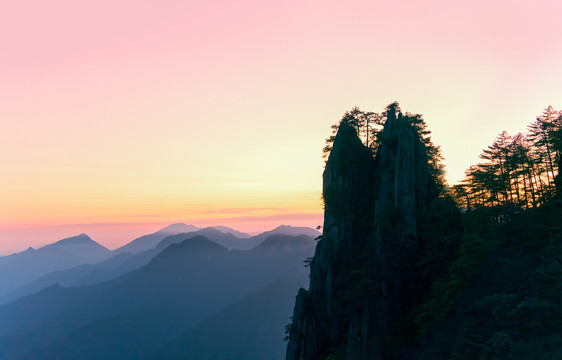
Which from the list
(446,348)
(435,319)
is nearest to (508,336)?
(446,348)

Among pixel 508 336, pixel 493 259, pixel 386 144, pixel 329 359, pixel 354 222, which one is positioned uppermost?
pixel 386 144

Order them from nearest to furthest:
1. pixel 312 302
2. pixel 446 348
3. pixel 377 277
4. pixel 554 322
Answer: pixel 554 322, pixel 446 348, pixel 377 277, pixel 312 302

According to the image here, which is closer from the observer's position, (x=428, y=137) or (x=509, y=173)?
(x=509, y=173)

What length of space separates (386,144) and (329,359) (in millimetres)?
38503

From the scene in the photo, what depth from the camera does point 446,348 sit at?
35.8m

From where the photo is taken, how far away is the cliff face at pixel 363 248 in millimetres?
50719

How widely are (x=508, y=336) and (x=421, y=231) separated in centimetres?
2648

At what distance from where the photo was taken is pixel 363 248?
200ft

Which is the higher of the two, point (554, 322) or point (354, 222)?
point (354, 222)

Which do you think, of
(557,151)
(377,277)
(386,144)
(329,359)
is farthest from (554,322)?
(557,151)

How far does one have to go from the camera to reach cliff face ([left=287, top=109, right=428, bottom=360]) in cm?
5072

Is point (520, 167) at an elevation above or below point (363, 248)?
above

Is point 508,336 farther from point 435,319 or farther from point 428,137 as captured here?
point 428,137

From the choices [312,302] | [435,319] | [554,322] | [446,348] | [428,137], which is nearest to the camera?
[554,322]
